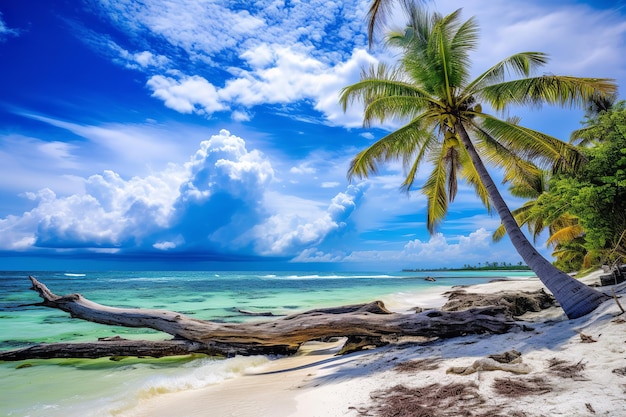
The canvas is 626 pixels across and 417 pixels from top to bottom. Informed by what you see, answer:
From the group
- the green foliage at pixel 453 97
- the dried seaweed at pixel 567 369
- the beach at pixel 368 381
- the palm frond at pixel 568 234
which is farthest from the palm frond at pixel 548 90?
the palm frond at pixel 568 234

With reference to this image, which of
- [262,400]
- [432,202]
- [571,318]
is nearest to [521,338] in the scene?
[571,318]

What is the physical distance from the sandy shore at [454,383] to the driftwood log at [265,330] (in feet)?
1.34

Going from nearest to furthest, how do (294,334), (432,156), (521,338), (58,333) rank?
1. (521,338)
2. (294,334)
3. (58,333)
4. (432,156)

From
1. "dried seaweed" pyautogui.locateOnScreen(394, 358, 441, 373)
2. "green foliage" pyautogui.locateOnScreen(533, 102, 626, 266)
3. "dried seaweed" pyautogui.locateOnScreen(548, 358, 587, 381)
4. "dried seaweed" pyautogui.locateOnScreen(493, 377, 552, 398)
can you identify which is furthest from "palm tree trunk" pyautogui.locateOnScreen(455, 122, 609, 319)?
"dried seaweed" pyautogui.locateOnScreen(493, 377, 552, 398)

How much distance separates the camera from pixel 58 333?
38.8ft

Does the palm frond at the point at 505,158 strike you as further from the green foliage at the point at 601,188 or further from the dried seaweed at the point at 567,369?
the dried seaweed at the point at 567,369

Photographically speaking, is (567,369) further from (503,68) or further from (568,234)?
(568,234)

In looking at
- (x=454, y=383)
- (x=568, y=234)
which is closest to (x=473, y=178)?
(x=454, y=383)

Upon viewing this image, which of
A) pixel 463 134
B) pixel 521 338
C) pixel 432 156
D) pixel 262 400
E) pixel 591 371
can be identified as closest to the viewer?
pixel 591 371

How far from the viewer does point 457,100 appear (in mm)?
10297

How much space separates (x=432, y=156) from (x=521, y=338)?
8.11 metres

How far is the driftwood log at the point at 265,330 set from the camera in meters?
7.07

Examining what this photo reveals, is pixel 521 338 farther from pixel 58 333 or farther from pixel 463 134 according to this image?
pixel 58 333

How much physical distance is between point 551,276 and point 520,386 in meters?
4.88
